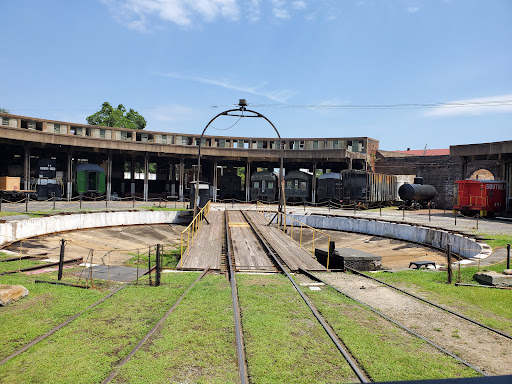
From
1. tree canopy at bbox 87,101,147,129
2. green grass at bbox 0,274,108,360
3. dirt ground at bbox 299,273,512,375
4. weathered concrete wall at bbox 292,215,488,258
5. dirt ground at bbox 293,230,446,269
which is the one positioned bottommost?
dirt ground at bbox 293,230,446,269

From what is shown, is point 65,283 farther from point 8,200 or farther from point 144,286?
point 8,200

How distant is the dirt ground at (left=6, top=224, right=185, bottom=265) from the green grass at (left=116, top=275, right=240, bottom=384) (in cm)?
800

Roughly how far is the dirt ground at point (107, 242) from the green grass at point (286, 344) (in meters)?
8.46

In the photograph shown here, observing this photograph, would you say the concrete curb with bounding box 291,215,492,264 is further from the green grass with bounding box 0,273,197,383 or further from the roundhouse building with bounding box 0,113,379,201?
the green grass with bounding box 0,273,197,383

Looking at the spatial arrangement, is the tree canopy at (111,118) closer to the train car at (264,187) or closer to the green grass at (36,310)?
the train car at (264,187)

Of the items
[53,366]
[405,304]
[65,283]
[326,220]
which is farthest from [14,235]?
[326,220]

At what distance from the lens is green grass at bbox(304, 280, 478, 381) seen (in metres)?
5.26

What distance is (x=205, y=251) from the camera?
15.4m

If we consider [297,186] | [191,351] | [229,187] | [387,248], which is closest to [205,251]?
[191,351]

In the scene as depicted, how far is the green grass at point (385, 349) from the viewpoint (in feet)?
17.3

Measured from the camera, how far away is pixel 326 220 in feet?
101

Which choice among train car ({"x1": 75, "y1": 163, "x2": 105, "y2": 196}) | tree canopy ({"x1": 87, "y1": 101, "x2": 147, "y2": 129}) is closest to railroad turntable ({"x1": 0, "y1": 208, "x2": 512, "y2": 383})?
train car ({"x1": 75, "y1": 163, "x2": 105, "y2": 196})

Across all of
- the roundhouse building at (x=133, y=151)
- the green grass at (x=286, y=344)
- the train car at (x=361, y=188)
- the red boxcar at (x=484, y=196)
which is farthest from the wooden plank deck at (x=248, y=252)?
the red boxcar at (x=484, y=196)

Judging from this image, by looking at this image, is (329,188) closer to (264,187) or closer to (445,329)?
(264,187)
